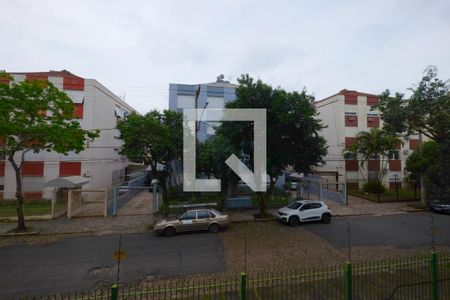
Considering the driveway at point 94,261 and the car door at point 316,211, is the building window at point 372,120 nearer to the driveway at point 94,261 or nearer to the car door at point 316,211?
the car door at point 316,211

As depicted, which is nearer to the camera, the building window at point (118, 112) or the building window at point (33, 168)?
the building window at point (33, 168)

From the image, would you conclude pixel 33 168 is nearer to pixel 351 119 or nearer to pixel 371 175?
pixel 351 119

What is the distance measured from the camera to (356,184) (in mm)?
28734

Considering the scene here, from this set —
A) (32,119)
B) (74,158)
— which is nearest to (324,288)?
(32,119)

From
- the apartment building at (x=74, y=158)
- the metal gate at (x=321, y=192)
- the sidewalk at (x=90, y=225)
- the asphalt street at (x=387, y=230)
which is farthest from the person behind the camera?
the apartment building at (x=74, y=158)

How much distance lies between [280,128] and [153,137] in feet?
27.6

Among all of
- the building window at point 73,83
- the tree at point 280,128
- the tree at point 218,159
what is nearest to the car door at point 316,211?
the tree at point 280,128

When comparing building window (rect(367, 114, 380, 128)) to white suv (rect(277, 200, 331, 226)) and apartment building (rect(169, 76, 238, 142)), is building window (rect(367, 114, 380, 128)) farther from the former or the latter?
white suv (rect(277, 200, 331, 226))

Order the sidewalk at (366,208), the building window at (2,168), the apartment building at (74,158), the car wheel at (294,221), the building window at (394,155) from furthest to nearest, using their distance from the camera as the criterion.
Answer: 1. the building window at (394,155)
2. the apartment building at (74,158)
3. the building window at (2,168)
4. the sidewalk at (366,208)
5. the car wheel at (294,221)

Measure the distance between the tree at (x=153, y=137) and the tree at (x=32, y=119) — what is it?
318 centimetres

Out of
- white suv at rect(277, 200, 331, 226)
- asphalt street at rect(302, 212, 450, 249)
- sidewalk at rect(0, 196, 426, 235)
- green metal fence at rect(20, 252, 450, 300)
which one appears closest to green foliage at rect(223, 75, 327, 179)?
white suv at rect(277, 200, 331, 226)

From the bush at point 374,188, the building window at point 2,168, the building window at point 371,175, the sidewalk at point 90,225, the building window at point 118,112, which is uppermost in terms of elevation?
the building window at point 118,112

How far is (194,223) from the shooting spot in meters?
13.3

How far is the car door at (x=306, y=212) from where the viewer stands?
14.8m
